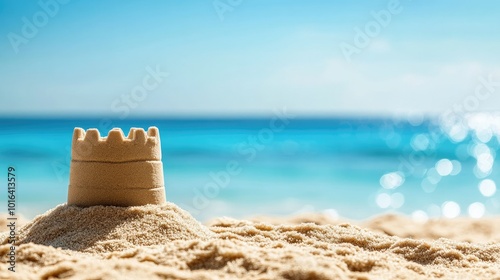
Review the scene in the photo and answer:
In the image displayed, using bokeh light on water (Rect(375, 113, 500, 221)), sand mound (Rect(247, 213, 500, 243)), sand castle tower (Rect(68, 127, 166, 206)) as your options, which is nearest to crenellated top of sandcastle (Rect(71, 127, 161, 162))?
sand castle tower (Rect(68, 127, 166, 206))

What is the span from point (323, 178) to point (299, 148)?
10.4 meters

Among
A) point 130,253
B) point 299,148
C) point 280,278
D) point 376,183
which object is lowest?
point 280,278

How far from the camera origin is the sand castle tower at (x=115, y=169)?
15.0ft

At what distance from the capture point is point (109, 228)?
431 centimetres

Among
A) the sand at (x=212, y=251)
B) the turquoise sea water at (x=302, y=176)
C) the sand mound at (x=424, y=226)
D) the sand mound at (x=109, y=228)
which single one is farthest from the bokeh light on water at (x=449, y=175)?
the sand mound at (x=109, y=228)

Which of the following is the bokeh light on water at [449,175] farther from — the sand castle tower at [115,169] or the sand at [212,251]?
the sand castle tower at [115,169]

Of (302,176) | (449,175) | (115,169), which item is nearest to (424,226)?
(115,169)

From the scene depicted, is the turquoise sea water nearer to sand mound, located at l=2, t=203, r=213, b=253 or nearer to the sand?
the sand

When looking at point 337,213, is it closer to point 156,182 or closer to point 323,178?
point 323,178

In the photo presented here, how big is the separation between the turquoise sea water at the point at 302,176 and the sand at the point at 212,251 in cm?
639

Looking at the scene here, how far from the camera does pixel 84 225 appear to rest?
438 cm

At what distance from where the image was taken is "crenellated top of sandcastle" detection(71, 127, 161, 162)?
15.0ft

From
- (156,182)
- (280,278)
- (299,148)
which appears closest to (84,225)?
(156,182)

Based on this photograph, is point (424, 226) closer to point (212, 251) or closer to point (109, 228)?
point (109, 228)
